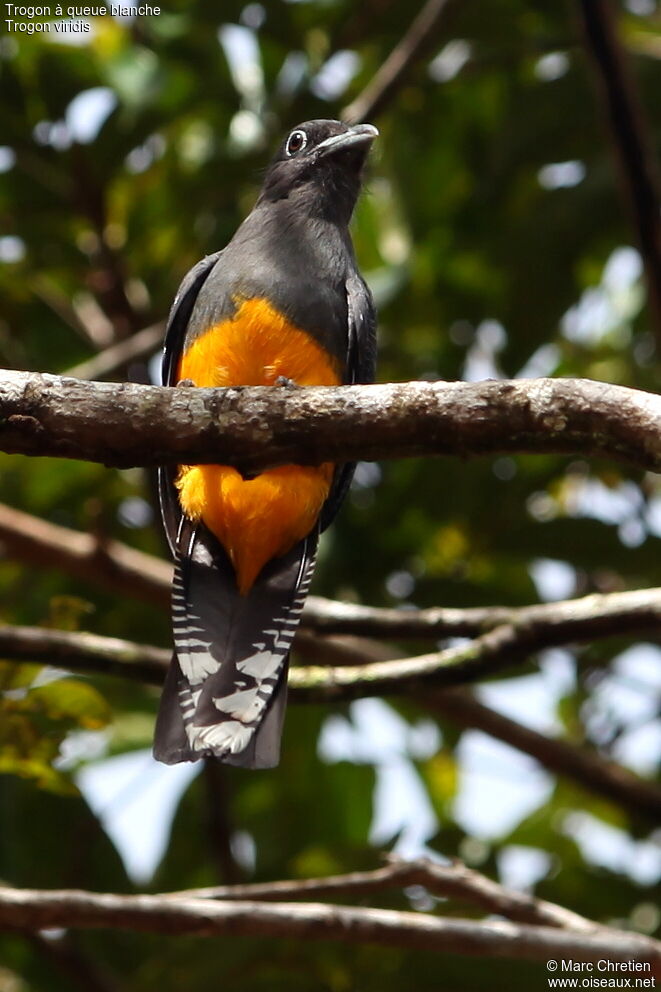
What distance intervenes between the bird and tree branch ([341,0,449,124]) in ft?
2.48

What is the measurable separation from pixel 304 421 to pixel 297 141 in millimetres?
2515

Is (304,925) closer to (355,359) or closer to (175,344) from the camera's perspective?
(355,359)

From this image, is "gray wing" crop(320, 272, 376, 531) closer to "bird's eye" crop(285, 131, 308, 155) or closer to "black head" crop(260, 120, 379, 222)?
"black head" crop(260, 120, 379, 222)

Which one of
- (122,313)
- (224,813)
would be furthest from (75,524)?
(224,813)

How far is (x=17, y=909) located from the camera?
327 cm

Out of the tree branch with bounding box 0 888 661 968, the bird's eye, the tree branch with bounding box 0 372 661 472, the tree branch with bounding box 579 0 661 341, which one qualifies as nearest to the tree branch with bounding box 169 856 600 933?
the tree branch with bounding box 0 888 661 968

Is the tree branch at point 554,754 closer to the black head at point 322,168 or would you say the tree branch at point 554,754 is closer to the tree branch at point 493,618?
the tree branch at point 493,618

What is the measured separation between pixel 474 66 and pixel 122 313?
1710 millimetres

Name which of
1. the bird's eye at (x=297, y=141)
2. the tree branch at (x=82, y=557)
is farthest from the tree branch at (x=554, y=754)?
the bird's eye at (x=297, y=141)

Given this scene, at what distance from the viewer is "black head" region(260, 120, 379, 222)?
4734 millimetres

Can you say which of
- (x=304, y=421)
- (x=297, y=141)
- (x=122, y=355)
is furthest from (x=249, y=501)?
(x=297, y=141)

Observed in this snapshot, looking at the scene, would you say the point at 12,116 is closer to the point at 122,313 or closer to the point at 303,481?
the point at 122,313

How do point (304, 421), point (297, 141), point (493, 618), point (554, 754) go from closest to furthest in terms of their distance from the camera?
point (304, 421) < point (493, 618) < point (554, 754) < point (297, 141)

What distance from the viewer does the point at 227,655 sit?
3633 mm
